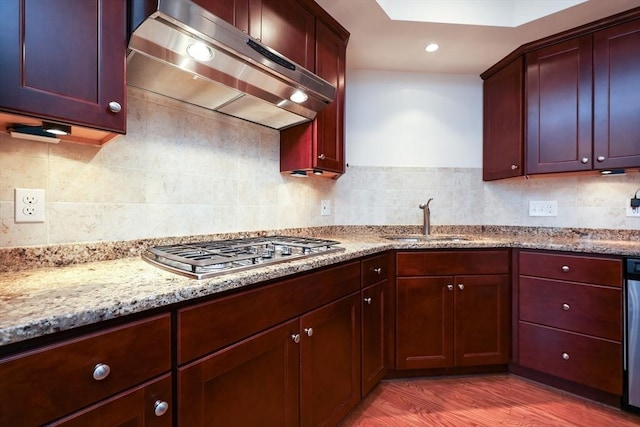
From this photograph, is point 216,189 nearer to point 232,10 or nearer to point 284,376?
point 232,10

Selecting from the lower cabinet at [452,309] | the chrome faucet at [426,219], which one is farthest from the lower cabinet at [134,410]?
the chrome faucet at [426,219]

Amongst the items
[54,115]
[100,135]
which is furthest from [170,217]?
[54,115]

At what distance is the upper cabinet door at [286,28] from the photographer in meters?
1.41

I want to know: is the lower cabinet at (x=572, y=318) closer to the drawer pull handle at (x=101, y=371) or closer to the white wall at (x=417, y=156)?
the white wall at (x=417, y=156)

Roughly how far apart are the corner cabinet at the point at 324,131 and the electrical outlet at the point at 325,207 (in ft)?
1.20

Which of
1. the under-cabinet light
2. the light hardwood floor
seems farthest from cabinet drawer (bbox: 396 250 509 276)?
the under-cabinet light

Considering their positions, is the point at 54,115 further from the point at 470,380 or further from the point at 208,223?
the point at 470,380

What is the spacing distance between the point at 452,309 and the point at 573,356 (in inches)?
27.2

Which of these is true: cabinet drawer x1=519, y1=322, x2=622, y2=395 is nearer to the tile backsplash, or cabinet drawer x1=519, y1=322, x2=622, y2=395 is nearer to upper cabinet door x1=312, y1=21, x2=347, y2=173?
the tile backsplash

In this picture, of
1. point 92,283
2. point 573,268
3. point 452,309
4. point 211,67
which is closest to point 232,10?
point 211,67

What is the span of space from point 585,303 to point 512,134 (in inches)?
48.1

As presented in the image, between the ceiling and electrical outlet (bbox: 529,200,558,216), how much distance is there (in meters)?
1.14

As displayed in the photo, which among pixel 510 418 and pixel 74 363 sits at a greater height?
pixel 74 363

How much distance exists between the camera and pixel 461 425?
1.57 meters
